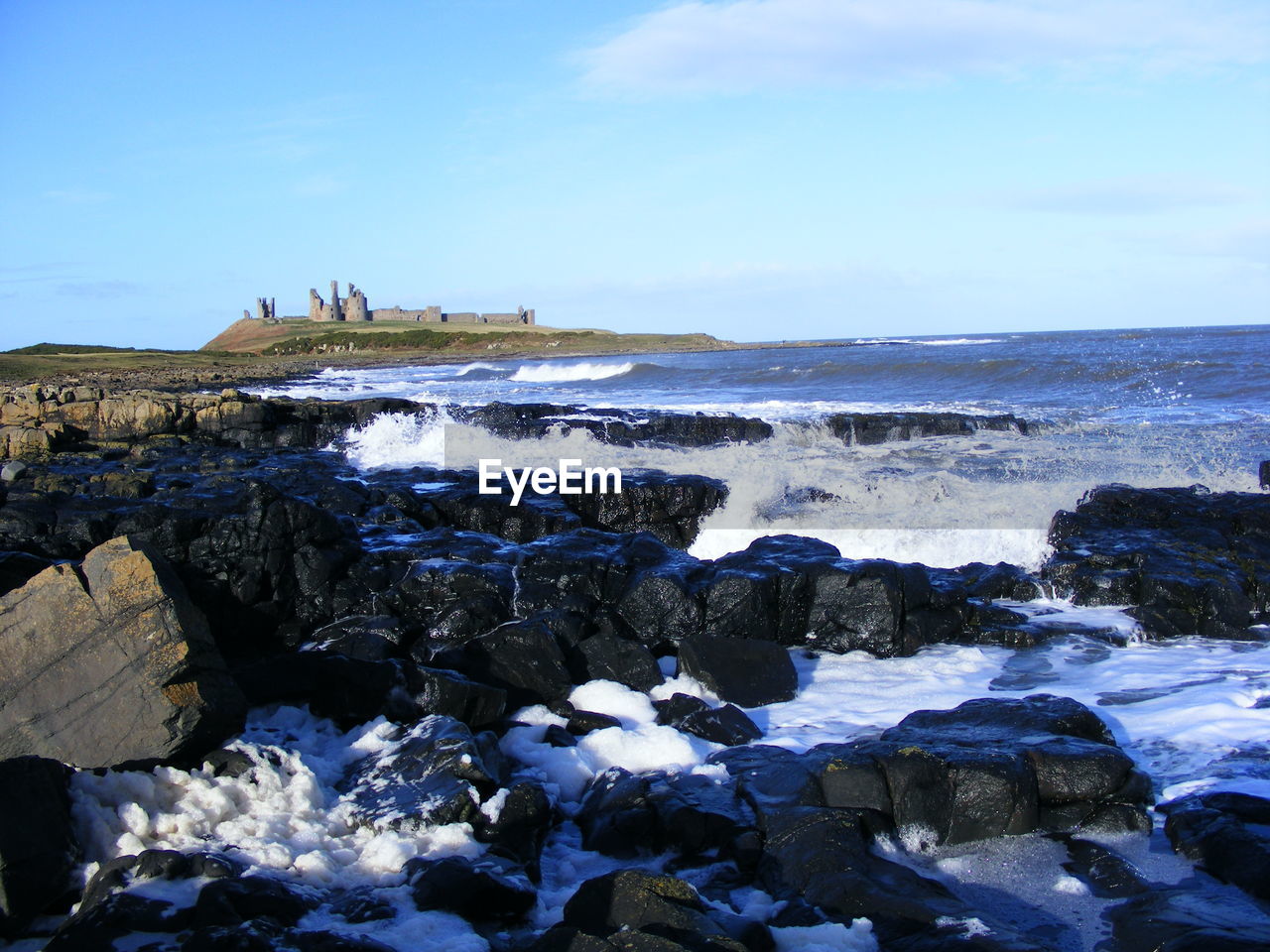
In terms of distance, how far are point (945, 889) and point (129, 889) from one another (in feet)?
12.4

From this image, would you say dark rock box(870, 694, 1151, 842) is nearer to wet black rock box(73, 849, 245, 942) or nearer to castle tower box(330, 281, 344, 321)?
wet black rock box(73, 849, 245, 942)

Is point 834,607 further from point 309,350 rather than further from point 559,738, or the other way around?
point 309,350

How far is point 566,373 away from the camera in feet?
171

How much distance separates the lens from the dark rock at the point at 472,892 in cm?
436

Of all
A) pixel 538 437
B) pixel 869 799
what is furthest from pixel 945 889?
pixel 538 437

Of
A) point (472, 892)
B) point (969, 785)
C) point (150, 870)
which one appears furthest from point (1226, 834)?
point (150, 870)

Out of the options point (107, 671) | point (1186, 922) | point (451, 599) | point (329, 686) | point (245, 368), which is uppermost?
point (245, 368)

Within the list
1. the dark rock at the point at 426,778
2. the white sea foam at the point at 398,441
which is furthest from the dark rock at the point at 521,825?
the white sea foam at the point at 398,441

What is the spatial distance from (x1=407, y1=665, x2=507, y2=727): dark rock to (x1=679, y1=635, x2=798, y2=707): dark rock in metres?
1.63

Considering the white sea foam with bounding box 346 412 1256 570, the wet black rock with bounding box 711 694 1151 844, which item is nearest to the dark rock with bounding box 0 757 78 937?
the wet black rock with bounding box 711 694 1151 844

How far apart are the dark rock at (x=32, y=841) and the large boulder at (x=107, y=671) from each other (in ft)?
1.61

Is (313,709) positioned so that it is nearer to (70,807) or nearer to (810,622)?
(70,807)

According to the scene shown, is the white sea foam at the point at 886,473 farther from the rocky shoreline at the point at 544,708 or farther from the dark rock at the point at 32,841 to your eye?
the dark rock at the point at 32,841

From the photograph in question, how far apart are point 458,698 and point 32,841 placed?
8.87 ft
